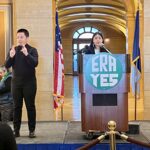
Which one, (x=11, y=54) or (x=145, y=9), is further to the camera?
(x=145, y=9)

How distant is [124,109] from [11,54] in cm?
155

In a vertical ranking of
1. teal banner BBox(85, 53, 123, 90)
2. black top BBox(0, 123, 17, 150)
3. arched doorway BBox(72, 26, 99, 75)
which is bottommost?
black top BBox(0, 123, 17, 150)

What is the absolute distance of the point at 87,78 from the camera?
4859mm

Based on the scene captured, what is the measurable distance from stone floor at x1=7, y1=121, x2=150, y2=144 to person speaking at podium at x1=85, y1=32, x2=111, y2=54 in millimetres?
1089

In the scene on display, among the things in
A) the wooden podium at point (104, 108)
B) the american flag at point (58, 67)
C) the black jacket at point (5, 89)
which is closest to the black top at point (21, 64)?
the wooden podium at point (104, 108)

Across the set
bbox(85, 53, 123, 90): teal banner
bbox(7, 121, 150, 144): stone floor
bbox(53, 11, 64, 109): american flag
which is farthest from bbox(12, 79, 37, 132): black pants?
bbox(53, 11, 64, 109): american flag

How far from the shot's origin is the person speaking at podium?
4.89 m

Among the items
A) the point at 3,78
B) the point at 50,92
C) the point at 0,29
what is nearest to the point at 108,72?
the point at 3,78

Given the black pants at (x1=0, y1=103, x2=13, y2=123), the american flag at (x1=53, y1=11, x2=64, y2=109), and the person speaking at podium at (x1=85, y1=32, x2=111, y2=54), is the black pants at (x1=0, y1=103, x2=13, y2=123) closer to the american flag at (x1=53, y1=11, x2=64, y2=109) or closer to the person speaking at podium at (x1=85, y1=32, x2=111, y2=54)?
the american flag at (x1=53, y1=11, x2=64, y2=109)

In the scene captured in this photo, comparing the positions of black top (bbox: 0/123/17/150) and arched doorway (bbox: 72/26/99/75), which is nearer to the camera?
black top (bbox: 0/123/17/150)

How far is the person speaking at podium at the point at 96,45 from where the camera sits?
4.89 m

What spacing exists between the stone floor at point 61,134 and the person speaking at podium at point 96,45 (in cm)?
109

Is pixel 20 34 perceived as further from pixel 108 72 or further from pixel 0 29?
pixel 0 29

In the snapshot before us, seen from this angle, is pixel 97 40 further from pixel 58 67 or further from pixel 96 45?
pixel 58 67
